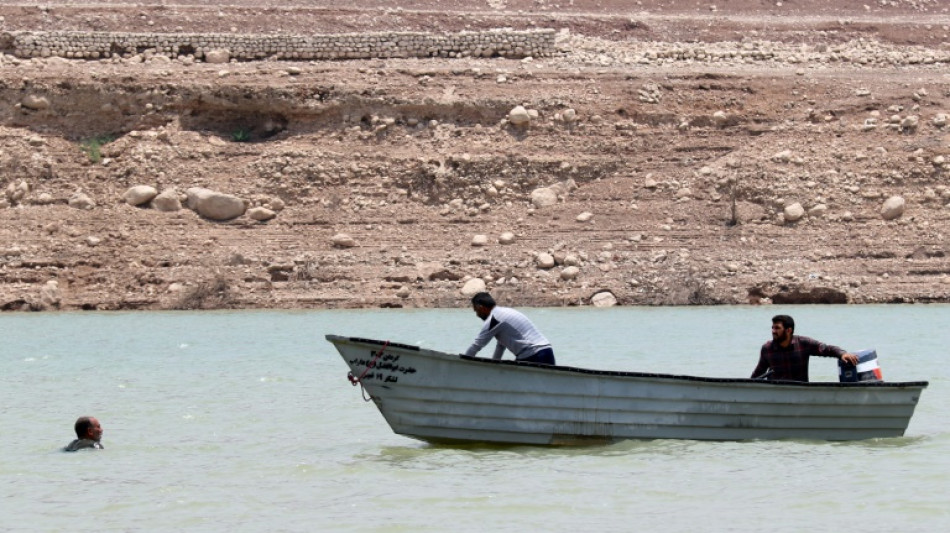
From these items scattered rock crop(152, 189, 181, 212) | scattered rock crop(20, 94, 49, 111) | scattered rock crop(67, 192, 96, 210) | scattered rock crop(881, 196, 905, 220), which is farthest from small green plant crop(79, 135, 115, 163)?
scattered rock crop(881, 196, 905, 220)

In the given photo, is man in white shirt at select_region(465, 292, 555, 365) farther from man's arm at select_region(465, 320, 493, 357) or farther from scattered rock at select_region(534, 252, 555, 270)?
scattered rock at select_region(534, 252, 555, 270)

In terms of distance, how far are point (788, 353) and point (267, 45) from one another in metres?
21.1

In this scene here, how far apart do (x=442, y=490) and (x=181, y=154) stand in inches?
770

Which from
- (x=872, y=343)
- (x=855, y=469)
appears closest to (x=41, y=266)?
(x=872, y=343)

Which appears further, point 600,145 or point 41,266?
point 600,145

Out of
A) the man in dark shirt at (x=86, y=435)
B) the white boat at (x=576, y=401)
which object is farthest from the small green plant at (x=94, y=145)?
the white boat at (x=576, y=401)

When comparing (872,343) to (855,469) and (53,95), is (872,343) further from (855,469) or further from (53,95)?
(53,95)

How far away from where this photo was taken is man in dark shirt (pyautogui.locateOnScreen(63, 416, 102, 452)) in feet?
45.5

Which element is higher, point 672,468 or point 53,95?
point 53,95

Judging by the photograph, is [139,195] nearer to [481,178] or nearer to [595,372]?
[481,178]

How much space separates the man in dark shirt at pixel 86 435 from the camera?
45.5 ft

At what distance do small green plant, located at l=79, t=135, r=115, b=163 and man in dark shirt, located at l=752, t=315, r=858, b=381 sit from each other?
19541 millimetres

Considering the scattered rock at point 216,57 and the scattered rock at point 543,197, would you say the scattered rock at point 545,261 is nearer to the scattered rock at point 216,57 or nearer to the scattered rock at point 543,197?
the scattered rock at point 543,197

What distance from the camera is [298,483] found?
12.5 m
